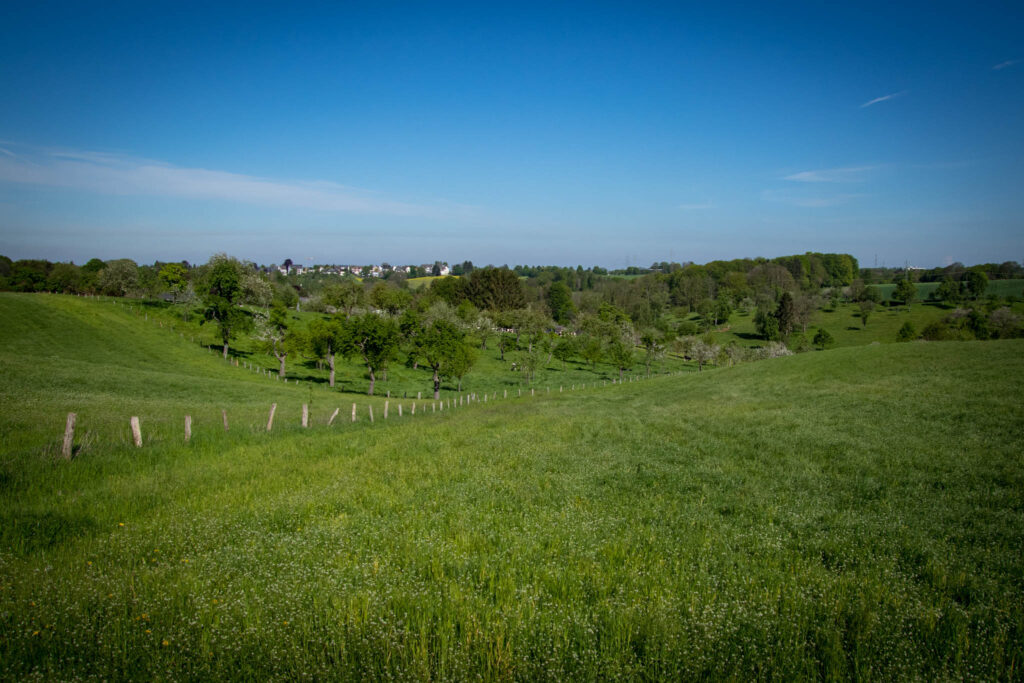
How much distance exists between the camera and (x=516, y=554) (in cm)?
788

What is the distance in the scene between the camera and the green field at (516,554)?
544 centimetres

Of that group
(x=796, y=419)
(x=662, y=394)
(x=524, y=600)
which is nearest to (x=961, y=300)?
(x=662, y=394)

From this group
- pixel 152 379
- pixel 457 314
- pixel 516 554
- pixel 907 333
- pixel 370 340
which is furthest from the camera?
pixel 457 314

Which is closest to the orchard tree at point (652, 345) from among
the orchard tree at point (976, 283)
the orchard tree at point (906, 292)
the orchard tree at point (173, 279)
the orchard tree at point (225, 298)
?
the orchard tree at point (225, 298)

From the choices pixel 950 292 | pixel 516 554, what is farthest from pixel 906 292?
pixel 516 554

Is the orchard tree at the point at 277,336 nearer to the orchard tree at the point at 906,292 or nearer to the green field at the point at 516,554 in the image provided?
the green field at the point at 516,554

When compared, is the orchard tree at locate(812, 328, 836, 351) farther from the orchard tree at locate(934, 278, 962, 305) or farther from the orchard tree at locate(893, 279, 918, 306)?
the orchard tree at locate(934, 278, 962, 305)

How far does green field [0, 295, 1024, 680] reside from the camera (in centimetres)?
544

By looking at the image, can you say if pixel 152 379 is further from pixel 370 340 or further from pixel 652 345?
pixel 652 345

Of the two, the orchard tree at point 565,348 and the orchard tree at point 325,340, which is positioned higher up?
the orchard tree at point 325,340

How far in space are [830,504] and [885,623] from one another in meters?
6.01

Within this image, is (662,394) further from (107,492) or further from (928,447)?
(107,492)

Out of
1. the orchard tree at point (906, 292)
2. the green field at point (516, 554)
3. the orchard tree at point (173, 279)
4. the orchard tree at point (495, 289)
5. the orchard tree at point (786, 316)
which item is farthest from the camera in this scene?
the orchard tree at point (906, 292)

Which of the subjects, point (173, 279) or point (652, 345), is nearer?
point (652, 345)
